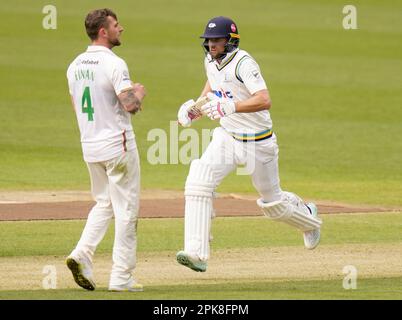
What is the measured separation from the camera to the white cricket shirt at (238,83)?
9.28 meters

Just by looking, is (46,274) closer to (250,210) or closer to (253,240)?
(253,240)

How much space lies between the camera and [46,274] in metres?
9.45

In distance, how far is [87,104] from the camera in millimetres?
8695

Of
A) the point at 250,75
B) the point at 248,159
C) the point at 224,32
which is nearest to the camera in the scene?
the point at 250,75

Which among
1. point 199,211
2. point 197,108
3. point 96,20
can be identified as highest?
point 96,20

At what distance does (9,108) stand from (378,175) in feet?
23.4

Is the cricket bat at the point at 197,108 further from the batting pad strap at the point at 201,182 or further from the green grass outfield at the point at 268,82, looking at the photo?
the green grass outfield at the point at 268,82

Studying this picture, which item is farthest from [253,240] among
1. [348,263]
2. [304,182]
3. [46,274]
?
[304,182]

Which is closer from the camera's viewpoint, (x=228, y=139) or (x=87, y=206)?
(x=228, y=139)

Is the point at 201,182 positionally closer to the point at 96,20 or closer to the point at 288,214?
the point at 288,214

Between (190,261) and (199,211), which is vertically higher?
(199,211)

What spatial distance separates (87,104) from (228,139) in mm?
1350

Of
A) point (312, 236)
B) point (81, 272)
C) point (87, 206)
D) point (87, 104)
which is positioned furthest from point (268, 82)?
point (81, 272)

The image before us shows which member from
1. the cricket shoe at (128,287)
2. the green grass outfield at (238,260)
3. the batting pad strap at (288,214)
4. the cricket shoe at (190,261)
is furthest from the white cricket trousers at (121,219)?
the batting pad strap at (288,214)
